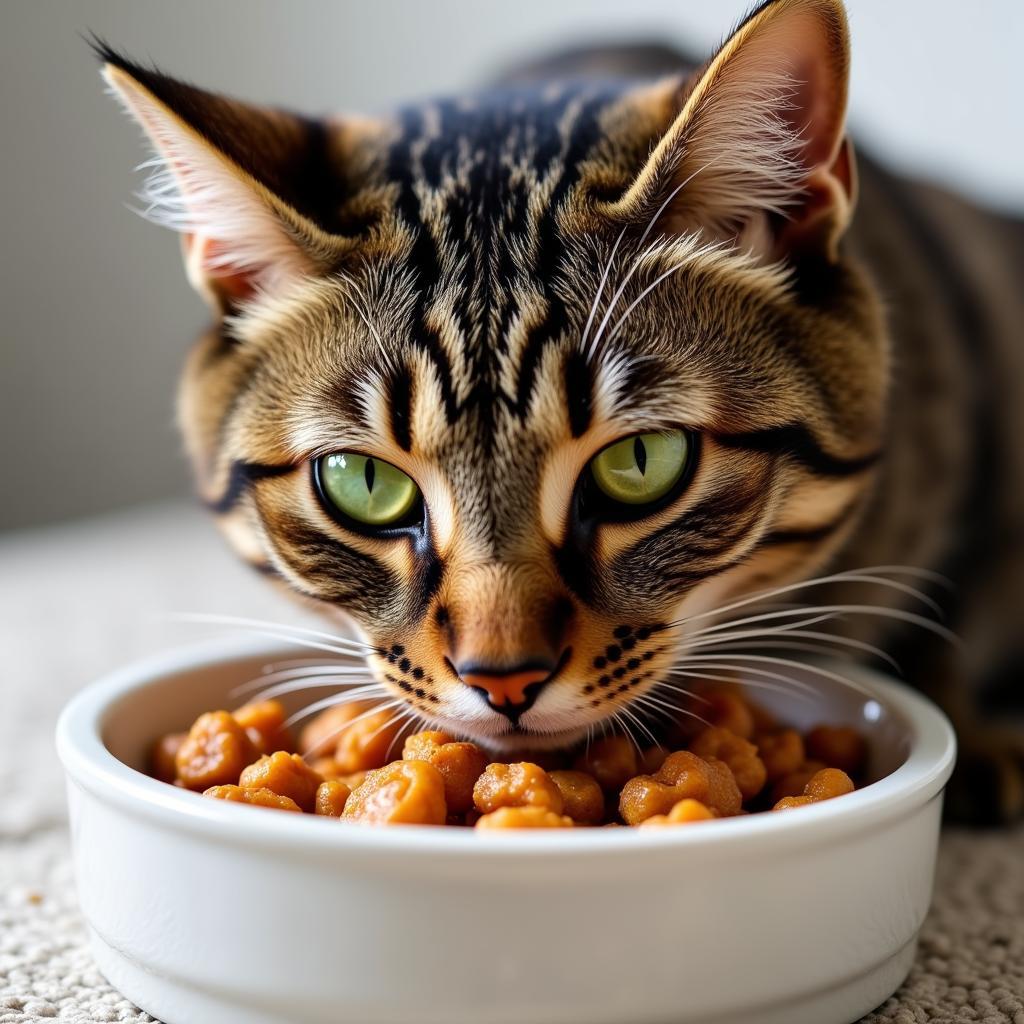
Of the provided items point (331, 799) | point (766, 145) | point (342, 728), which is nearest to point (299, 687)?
point (342, 728)

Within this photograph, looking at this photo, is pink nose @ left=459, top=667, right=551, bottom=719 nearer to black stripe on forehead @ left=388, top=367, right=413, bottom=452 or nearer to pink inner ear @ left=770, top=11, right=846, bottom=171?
black stripe on forehead @ left=388, top=367, right=413, bottom=452

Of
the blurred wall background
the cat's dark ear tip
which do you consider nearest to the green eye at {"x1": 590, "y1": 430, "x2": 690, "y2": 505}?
the cat's dark ear tip

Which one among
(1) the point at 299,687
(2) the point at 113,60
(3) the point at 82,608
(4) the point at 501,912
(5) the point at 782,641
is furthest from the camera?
(3) the point at 82,608

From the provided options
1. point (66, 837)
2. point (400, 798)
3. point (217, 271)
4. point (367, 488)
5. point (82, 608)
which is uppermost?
point (217, 271)

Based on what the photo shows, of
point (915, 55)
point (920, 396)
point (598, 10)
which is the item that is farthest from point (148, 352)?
point (920, 396)

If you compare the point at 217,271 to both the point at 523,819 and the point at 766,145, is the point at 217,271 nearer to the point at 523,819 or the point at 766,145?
the point at 766,145

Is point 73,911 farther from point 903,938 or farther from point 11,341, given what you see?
point 11,341

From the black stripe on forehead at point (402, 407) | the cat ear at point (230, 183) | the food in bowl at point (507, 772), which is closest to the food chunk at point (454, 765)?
the food in bowl at point (507, 772)
